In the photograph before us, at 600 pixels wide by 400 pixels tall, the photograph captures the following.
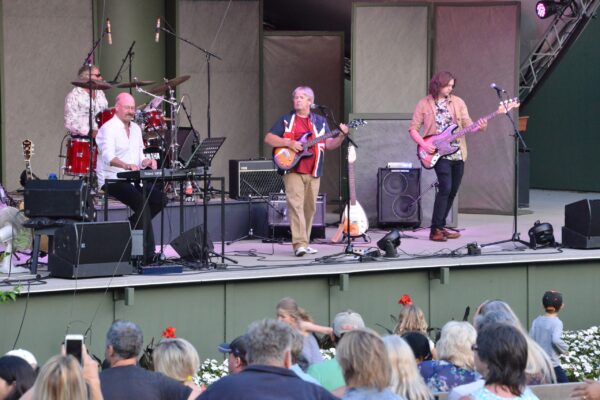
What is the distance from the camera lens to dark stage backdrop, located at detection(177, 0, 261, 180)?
15.7m

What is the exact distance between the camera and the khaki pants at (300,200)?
441 inches

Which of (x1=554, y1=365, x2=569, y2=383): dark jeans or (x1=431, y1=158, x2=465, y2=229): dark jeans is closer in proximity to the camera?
(x1=554, y1=365, x2=569, y2=383): dark jeans

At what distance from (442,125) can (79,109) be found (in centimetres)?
416

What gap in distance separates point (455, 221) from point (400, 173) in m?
0.83

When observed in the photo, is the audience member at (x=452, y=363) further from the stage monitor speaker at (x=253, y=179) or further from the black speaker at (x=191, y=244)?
the stage monitor speaker at (x=253, y=179)

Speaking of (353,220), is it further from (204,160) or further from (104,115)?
(104,115)

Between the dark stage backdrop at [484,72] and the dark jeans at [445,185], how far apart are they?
2.89 m

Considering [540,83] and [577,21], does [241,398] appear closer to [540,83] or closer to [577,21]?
[577,21]

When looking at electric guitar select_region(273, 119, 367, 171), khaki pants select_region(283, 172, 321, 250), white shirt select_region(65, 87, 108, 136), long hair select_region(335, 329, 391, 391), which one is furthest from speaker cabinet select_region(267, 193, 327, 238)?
long hair select_region(335, 329, 391, 391)

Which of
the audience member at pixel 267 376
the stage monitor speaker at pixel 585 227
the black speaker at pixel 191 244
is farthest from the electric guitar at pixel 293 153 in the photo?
the audience member at pixel 267 376

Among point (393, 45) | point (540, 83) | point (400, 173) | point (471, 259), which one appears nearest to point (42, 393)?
point (471, 259)

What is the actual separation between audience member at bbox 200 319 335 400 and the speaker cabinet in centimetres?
765

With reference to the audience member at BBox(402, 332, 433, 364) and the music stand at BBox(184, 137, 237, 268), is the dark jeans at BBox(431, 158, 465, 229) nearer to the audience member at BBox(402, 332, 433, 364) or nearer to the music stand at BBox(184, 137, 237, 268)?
the music stand at BBox(184, 137, 237, 268)

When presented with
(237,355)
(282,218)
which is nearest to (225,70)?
(282,218)
